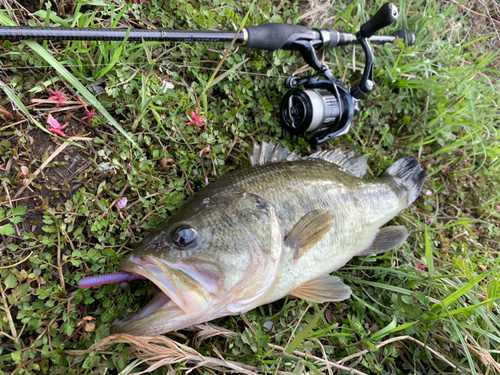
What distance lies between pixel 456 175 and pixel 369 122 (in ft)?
4.05

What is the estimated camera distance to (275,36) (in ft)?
8.17

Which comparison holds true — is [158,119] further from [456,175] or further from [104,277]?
[456,175]

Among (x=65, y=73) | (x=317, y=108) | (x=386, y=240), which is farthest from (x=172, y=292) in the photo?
(x=386, y=240)

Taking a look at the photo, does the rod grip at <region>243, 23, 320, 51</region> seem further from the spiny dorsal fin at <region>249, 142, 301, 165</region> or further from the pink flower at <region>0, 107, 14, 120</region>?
the pink flower at <region>0, 107, 14, 120</region>

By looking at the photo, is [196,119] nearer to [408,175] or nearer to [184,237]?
[184,237]

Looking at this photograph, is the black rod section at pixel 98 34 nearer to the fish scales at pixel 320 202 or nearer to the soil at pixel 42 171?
the soil at pixel 42 171

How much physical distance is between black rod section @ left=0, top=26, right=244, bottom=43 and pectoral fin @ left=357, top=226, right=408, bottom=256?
6.51 feet

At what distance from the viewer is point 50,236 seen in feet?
6.39

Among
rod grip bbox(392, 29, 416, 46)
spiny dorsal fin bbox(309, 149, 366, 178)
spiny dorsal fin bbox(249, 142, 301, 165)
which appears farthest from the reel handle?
spiny dorsal fin bbox(249, 142, 301, 165)

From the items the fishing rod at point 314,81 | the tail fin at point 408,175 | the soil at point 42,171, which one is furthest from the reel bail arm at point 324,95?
the soil at point 42,171

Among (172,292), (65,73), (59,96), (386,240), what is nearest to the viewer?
(172,292)

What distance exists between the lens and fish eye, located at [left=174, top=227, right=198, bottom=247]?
5.49ft

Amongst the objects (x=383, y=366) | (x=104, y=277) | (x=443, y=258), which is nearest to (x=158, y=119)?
(x=104, y=277)

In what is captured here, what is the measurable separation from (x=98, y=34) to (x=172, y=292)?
5.20ft
